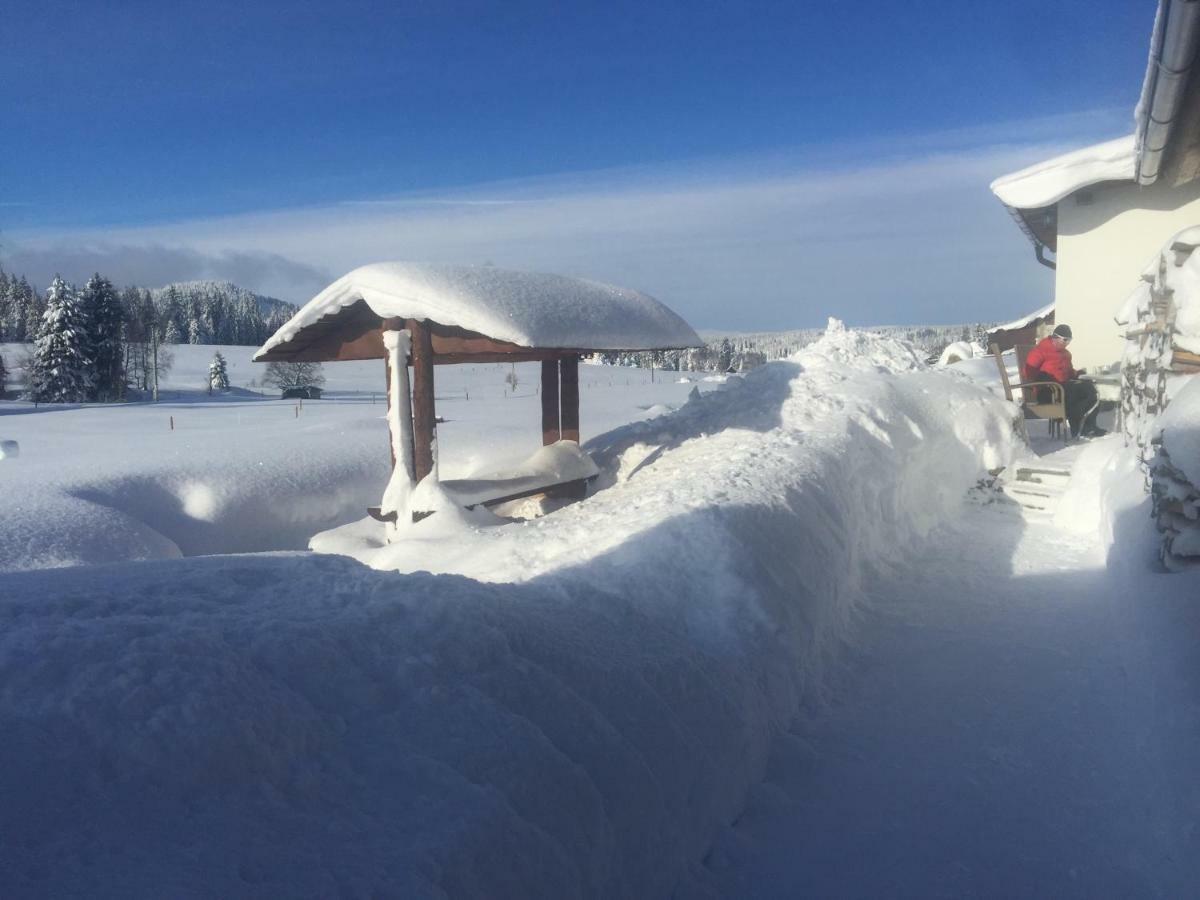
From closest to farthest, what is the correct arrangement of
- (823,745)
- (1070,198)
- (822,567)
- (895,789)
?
(895,789) → (823,745) → (822,567) → (1070,198)

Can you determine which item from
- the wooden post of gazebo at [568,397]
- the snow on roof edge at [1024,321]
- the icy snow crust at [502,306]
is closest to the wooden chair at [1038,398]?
the icy snow crust at [502,306]

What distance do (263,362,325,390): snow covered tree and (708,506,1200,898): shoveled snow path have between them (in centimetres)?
6601

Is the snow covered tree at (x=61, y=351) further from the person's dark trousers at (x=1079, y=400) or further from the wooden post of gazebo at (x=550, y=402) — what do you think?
the person's dark trousers at (x=1079, y=400)

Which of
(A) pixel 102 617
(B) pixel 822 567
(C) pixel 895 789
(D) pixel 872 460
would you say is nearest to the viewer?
(A) pixel 102 617

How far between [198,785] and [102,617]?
0.94m

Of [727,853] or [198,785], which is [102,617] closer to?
[198,785]

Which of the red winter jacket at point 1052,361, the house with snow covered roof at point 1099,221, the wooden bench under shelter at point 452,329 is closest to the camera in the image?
the wooden bench under shelter at point 452,329

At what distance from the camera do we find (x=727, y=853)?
3.13m

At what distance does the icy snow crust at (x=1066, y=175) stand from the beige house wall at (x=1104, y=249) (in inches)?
16.9

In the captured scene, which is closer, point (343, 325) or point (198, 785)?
point (198, 785)

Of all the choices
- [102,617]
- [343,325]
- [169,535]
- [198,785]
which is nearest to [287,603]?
[102,617]

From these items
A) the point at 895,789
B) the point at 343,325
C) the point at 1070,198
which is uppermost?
the point at 1070,198

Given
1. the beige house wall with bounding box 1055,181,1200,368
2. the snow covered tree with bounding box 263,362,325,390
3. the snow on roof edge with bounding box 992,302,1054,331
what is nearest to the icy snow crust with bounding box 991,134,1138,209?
the beige house wall with bounding box 1055,181,1200,368

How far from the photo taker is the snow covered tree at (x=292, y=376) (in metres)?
67.8
